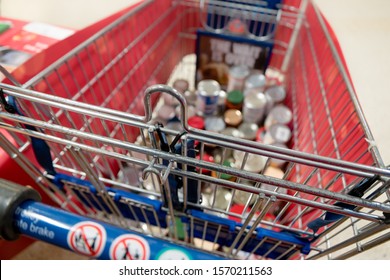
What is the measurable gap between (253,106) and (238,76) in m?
0.21

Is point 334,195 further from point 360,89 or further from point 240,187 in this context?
point 360,89

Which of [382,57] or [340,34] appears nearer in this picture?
[382,57]

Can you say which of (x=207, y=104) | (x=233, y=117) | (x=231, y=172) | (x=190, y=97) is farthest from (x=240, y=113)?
(x=231, y=172)

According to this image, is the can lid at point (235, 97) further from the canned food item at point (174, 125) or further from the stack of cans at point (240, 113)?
the canned food item at point (174, 125)

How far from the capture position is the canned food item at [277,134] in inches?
39.3

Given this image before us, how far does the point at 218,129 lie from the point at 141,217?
490 mm

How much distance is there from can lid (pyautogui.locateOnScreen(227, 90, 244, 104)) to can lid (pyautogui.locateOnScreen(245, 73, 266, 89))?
2.0 inches

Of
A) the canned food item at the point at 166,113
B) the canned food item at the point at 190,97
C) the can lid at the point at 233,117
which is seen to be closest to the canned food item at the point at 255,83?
the can lid at the point at 233,117

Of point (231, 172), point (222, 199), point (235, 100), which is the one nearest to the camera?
point (231, 172)

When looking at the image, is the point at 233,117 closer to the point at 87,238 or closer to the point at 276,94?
the point at 276,94

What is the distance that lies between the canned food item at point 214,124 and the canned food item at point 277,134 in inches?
7.2

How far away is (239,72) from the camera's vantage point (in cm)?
120

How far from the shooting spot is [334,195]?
37 centimetres

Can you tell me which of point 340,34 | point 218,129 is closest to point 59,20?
point 218,129
